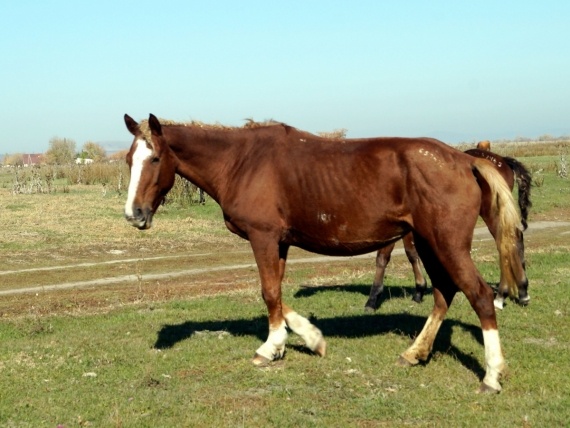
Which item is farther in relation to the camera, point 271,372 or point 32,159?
point 32,159

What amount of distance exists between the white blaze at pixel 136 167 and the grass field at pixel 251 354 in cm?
171

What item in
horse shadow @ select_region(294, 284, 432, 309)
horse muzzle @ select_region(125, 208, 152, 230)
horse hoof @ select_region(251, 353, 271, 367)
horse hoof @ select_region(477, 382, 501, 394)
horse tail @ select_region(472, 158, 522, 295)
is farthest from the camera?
horse shadow @ select_region(294, 284, 432, 309)

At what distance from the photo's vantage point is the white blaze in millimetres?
7613

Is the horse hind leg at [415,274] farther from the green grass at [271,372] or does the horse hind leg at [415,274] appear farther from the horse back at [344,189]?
the horse back at [344,189]

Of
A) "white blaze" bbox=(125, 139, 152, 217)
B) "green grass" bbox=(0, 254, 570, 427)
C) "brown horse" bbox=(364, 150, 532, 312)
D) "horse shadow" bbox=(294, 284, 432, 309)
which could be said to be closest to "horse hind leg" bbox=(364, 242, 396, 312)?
"brown horse" bbox=(364, 150, 532, 312)

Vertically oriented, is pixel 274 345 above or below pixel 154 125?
below

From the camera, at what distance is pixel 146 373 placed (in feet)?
25.0

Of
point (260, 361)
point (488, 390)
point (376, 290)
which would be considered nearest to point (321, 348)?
point (260, 361)

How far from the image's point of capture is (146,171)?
7730 mm

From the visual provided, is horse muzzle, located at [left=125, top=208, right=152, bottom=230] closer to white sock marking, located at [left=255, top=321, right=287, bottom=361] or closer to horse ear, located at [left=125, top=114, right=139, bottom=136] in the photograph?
horse ear, located at [left=125, top=114, right=139, bottom=136]

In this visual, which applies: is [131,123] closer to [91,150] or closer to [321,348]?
[321,348]

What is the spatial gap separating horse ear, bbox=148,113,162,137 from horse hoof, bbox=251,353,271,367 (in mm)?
2539

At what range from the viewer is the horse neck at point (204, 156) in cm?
824

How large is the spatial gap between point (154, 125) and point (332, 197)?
1.98 meters
